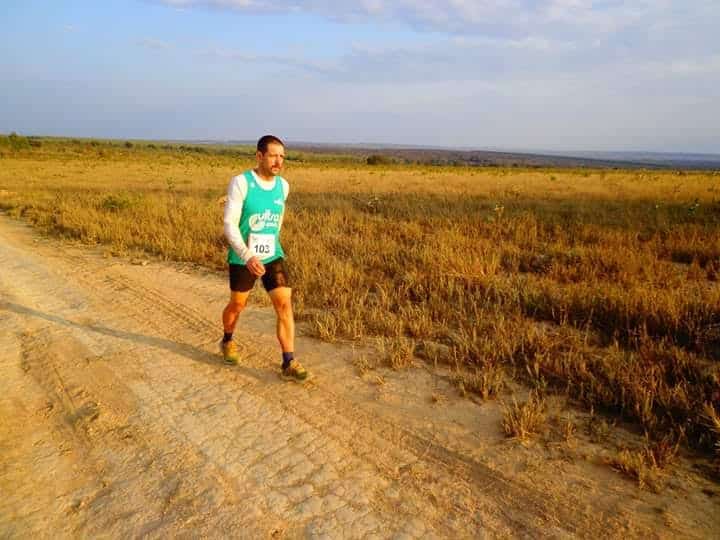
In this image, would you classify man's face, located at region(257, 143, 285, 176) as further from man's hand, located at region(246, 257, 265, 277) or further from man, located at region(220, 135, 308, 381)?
man's hand, located at region(246, 257, 265, 277)

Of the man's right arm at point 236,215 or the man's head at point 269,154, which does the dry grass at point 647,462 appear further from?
the man's head at point 269,154

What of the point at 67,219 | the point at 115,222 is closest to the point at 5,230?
the point at 67,219

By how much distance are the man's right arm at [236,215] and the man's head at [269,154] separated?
0.19 metres

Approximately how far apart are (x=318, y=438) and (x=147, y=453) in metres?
1.09

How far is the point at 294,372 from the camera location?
12.8 feet

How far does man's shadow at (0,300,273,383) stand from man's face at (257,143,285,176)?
5.65ft

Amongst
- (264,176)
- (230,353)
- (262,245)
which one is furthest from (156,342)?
(264,176)

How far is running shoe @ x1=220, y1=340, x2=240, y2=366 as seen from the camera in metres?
4.15

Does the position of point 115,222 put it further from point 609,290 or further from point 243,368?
point 609,290

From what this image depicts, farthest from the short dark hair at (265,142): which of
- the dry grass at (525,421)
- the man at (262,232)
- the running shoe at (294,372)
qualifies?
the dry grass at (525,421)

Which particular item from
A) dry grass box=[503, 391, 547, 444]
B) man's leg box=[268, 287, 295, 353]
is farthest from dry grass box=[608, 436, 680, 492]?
man's leg box=[268, 287, 295, 353]

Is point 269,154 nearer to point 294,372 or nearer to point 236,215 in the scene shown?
point 236,215

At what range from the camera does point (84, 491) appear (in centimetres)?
264

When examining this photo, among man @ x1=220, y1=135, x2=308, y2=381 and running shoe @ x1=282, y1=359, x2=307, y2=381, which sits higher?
man @ x1=220, y1=135, x2=308, y2=381
